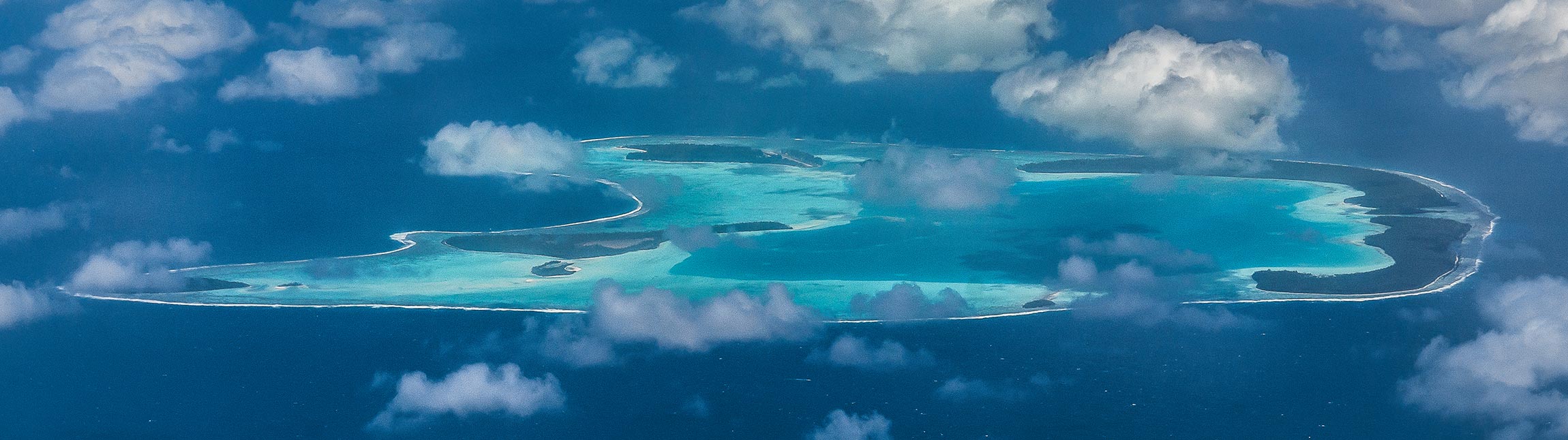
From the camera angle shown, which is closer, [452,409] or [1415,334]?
[452,409]

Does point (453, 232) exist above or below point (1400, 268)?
above

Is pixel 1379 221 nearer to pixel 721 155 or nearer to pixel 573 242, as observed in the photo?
pixel 573 242

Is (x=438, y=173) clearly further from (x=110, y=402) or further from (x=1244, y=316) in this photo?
(x=1244, y=316)

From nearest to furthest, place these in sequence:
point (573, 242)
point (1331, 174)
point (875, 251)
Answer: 1. point (875, 251)
2. point (573, 242)
3. point (1331, 174)

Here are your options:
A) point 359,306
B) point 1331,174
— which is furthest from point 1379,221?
point 359,306

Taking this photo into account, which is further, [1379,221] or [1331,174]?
[1331,174]

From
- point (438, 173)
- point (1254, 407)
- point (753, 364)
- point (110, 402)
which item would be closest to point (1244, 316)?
point (1254, 407)

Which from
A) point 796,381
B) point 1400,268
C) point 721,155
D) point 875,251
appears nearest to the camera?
point 796,381

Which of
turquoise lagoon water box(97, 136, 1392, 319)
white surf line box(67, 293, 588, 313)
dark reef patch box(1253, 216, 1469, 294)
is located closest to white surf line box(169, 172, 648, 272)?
turquoise lagoon water box(97, 136, 1392, 319)

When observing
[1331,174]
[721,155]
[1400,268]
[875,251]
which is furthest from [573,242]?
[1331,174]
